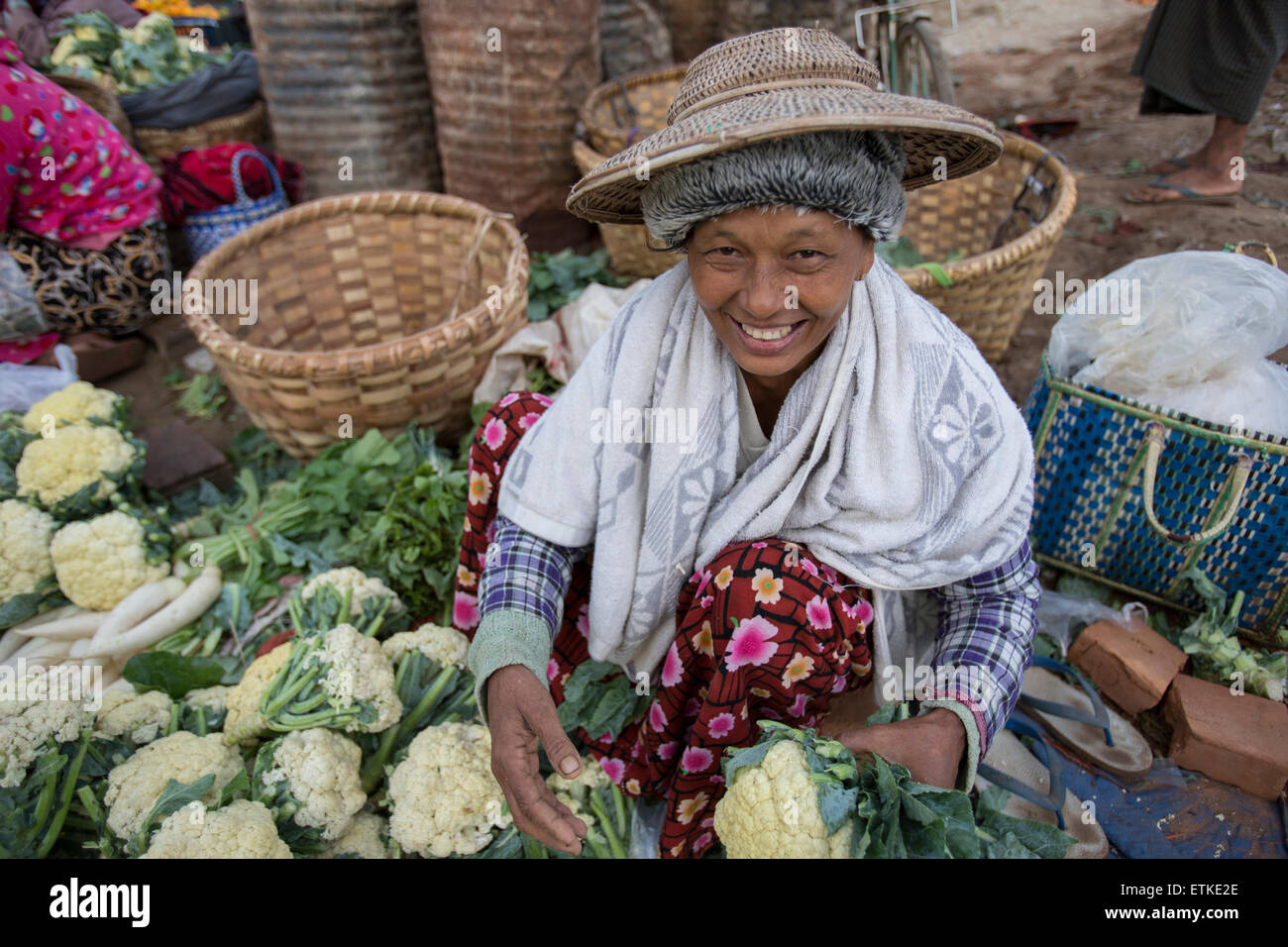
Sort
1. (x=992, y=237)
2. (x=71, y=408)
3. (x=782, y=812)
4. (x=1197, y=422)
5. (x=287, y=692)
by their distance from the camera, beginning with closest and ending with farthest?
(x=782, y=812) < (x=287, y=692) < (x=1197, y=422) < (x=71, y=408) < (x=992, y=237)

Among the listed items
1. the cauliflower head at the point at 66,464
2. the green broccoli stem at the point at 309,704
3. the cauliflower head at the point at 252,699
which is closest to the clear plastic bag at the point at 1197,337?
the green broccoli stem at the point at 309,704

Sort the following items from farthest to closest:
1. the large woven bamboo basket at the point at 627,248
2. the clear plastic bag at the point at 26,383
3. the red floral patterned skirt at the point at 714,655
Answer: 1. the large woven bamboo basket at the point at 627,248
2. the clear plastic bag at the point at 26,383
3. the red floral patterned skirt at the point at 714,655

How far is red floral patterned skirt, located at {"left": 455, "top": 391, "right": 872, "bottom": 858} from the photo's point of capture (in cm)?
140

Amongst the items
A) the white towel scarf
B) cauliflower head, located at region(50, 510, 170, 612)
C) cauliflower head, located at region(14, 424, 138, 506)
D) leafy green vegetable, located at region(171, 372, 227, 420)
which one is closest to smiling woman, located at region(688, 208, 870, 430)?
the white towel scarf

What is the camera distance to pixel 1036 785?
6.15ft

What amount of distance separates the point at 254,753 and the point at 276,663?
0.71ft

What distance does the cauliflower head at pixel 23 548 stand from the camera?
2258 mm

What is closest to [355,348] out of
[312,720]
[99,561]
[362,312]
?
[362,312]

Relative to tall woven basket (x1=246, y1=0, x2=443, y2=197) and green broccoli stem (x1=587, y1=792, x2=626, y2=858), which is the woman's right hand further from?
tall woven basket (x1=246, y1=0, x2=443, y2=197)

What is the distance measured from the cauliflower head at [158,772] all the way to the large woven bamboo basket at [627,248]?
8.29ft

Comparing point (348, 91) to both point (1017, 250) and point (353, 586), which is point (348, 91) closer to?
point (353, 586)

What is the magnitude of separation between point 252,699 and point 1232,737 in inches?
92.6

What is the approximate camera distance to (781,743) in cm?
125

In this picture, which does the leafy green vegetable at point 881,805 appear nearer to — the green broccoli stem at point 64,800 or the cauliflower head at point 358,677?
the cauliflower head at point 358,677
